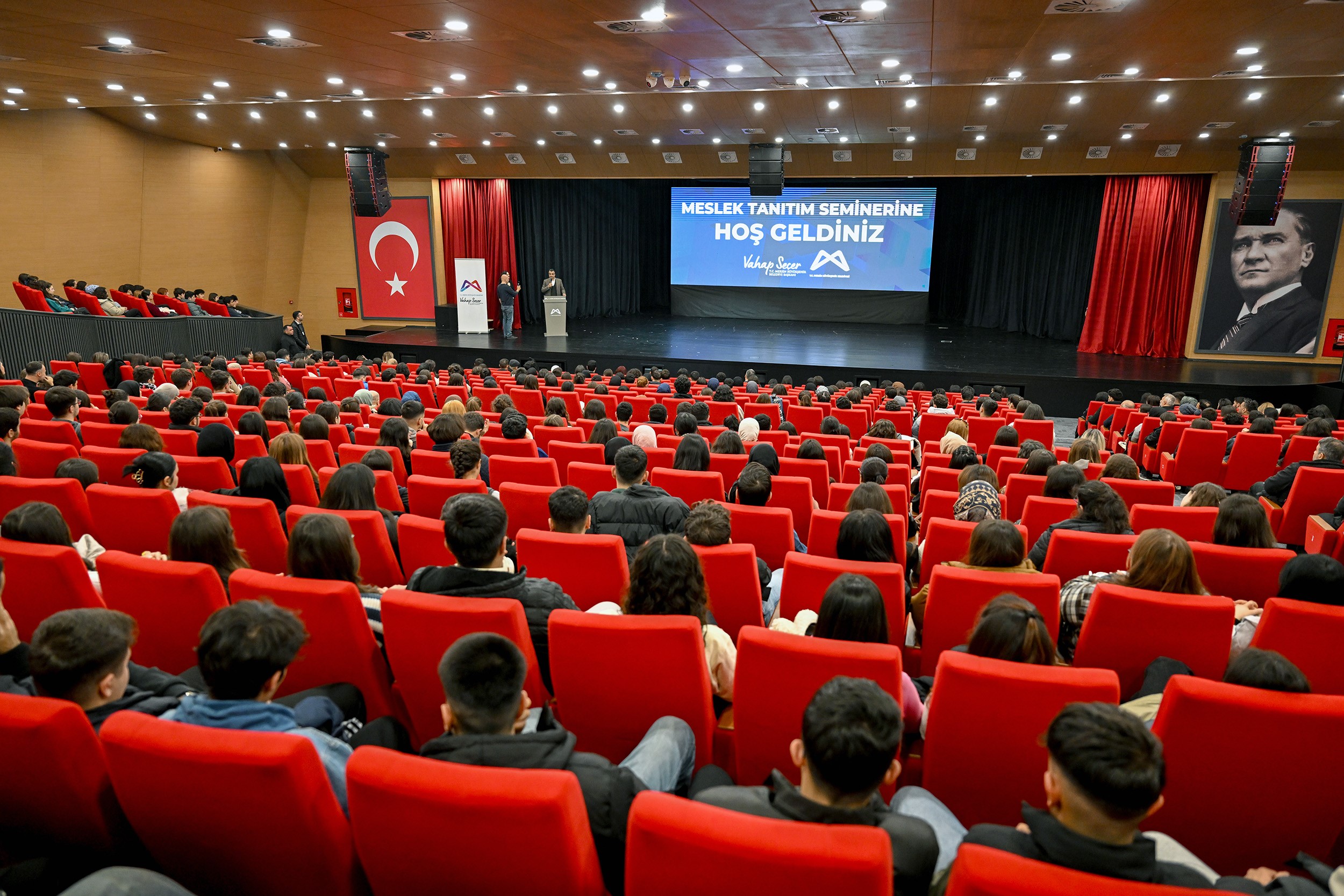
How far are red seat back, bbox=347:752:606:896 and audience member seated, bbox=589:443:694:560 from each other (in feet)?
7.32

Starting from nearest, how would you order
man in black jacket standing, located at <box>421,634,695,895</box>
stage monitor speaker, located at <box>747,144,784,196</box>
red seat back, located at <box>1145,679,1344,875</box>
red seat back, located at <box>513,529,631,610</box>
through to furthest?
man in black jacket standing, located at <box>421,634,695,895</box> < red seat back, located at <box>1145,679,1344,875</box> < red seat back, located at <box>513,529,631,610</box> < stage monitor speaker, located at <box>747,144,784,196</box>

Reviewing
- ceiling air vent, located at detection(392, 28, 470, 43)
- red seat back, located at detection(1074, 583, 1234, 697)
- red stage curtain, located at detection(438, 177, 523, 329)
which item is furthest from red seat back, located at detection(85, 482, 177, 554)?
red stage curtain, located at detection(438, 177, 523, 329)

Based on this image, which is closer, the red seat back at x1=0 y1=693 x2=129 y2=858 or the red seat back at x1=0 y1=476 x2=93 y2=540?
the red seat back at x1=0 y1=693 x2=129 y2=858

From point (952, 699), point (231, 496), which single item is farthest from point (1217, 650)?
point (231, 496)

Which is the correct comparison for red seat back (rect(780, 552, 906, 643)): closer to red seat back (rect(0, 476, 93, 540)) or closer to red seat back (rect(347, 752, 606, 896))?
red seat back (rect(347, 752, 606, 896))

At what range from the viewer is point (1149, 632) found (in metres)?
2.57

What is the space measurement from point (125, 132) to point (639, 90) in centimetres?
1083

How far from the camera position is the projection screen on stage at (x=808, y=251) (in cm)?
1928

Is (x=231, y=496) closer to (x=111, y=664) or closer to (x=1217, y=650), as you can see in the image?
(x=111, y=664)

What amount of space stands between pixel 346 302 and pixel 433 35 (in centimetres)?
1324

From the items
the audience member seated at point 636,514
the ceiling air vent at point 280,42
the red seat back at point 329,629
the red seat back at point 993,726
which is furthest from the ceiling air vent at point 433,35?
the red seat back at point 993,726

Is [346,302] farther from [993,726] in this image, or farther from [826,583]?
[993,726]

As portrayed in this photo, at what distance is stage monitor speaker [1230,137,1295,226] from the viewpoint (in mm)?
12516

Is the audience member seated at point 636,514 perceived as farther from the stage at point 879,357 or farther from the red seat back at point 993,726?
the stage at point 879,357
